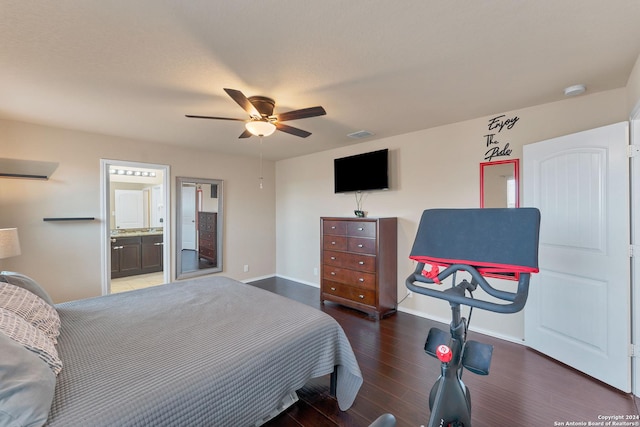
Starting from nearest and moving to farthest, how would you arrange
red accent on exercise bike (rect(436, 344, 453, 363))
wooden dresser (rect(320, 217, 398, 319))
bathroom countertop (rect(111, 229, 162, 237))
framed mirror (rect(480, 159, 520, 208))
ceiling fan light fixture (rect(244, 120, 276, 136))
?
red accent on exercise bike (rect(436, 344, 453, 363))
ceiling fan light fixture (rect(244, 120, 276, 136))
framed mirror (rect(480, 159, 520, 208))
wooden dresser (rect(320, 217, 398, 319))
bathroom countertop (rect(111, 229, 162, 237))

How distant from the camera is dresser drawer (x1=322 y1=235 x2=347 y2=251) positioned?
402 centimetres

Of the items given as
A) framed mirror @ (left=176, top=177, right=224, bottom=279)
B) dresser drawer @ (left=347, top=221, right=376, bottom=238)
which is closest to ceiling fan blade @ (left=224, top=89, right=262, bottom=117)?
dresser drawer @ (left=347, top=221, right=376, bottom=238)

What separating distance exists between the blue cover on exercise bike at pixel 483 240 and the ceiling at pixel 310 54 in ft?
→ 3.63

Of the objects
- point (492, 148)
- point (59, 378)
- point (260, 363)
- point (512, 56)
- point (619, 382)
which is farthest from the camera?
point (492, 148)

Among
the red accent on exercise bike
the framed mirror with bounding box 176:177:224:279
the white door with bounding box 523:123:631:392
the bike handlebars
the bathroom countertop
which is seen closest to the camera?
the bike handlebars

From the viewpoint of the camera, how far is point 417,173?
3744 millimetres

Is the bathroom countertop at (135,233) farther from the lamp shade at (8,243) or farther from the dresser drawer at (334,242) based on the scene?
the dresser drawer at (334,242)

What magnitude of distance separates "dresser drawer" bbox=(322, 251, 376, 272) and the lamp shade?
343 cm

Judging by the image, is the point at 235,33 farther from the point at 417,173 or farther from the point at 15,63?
the point at 417,173

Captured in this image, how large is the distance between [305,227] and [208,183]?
1919mm

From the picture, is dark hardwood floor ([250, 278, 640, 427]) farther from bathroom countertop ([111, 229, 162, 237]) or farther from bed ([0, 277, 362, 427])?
bathroom countertop ([111, 229, 162, 237])

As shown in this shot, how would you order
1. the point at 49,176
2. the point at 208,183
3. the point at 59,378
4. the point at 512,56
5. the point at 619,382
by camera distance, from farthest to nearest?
1. the point at 208,183
2. the point at 49,176
3. the point at 619,382
4. the point at 512,56
5. the point at 59,378

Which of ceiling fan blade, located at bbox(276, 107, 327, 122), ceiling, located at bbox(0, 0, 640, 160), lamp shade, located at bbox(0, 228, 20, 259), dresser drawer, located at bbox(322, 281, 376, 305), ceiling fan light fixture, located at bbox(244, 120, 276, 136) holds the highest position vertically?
ceiling, located at bbox(0, 0, 640, 160)

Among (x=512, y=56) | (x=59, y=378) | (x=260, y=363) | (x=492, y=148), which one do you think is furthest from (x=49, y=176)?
(x=492, y=148)
